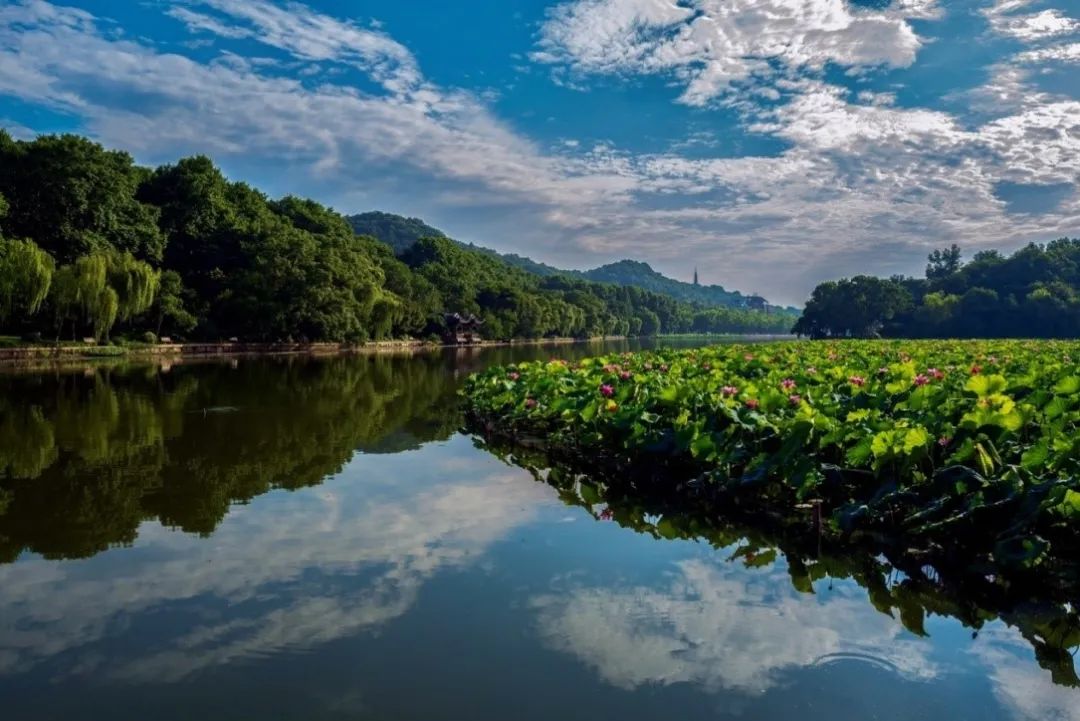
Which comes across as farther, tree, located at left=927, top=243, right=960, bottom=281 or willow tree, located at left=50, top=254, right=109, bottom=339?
tree, located at left=927, top=243, right=960, bottom=281

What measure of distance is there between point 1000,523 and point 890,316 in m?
95.8

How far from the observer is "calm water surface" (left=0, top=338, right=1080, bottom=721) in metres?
3.67

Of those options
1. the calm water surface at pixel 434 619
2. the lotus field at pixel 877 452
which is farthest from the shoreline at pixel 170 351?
the lotus field at pixel 877 452

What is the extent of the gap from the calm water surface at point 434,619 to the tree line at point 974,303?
79.0 metres

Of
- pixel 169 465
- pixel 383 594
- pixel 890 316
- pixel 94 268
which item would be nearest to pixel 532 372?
pixel 169 465

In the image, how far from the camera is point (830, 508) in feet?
22.1

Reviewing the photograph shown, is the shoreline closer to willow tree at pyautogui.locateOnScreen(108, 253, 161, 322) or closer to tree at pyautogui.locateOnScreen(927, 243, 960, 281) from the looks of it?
willow tree at pyautogui.locateOnScreen(108, 253, 161, 322)

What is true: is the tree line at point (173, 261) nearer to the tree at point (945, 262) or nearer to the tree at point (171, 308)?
the tree at point (171, 308)

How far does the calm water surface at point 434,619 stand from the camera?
144 inches

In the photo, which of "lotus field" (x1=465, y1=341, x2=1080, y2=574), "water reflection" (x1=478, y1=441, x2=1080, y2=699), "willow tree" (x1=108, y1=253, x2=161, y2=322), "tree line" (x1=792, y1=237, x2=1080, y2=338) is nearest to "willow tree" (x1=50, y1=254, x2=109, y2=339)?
"willow tree" (x1=108, y1=253, x2=161, y2=322)

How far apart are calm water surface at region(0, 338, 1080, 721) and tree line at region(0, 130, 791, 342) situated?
93.6 ft

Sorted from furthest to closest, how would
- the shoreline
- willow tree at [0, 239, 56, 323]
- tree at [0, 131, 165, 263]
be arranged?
tree at [0, 131, 165, 263], the shoreline, willow tree at [0, 239, 56, 323]

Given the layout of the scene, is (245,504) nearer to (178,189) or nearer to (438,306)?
(178,189)

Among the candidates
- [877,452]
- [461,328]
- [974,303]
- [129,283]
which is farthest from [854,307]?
[877,452]
